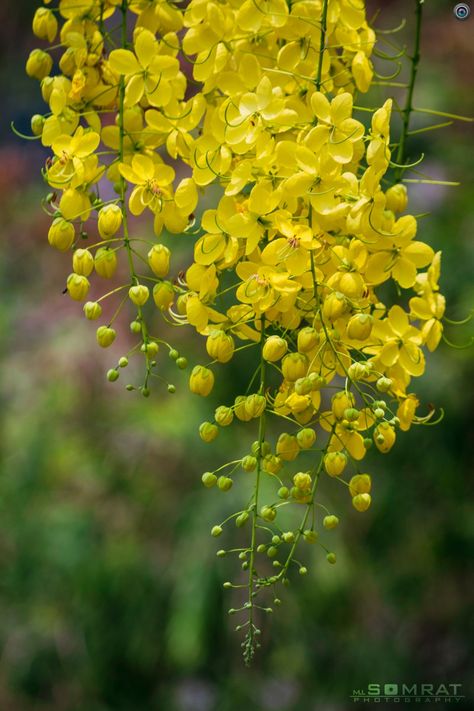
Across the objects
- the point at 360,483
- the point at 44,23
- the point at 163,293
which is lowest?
the point at 360,483

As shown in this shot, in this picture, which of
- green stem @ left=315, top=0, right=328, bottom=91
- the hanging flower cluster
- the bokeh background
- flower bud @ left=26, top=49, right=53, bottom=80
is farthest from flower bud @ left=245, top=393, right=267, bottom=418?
the bokeh background

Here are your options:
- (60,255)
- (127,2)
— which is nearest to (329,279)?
(127,2)

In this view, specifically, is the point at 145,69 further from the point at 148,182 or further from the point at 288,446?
the point at 288,446

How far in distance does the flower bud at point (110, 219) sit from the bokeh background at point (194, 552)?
4.55 feet

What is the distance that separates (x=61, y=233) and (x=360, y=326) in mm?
230

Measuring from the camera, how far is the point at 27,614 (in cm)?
222

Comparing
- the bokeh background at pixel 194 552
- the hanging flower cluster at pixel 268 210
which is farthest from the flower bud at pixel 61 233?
the bokeh background at pixel 194 552

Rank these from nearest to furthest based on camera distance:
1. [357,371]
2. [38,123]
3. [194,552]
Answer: [357,371] < [38,123] < [194,552]

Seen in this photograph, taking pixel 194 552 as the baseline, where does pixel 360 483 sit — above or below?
above

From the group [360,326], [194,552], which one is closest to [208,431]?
[360,326]

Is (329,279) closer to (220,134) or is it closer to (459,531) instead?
(220,134)

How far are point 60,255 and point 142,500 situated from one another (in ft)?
3.29

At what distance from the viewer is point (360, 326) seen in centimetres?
62

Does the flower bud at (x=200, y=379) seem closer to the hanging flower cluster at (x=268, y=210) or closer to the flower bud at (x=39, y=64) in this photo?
the hanging flower cluster at (x=268, y=210)
